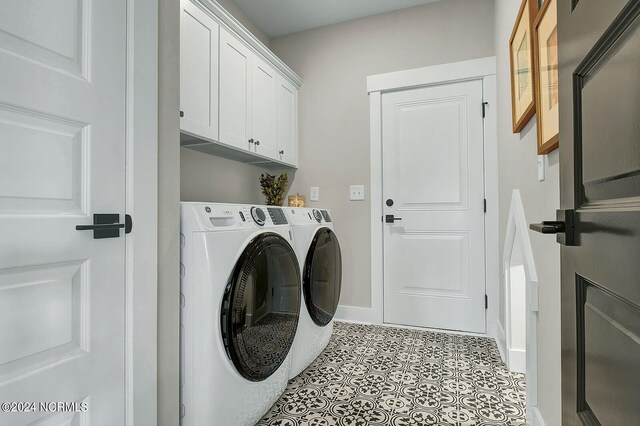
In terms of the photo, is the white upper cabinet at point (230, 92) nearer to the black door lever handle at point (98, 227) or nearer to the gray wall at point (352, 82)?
the gray wall at point (352, 82)

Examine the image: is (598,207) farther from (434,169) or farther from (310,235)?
(434,169)

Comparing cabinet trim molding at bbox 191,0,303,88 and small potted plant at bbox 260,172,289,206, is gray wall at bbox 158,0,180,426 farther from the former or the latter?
small potted plant at bbox 260,172,289,206

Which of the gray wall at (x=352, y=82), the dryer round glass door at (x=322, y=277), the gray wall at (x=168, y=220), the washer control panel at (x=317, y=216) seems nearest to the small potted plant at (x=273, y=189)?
the gray wall at (x=352, y=82)

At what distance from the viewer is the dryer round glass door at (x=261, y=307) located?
1274 mm

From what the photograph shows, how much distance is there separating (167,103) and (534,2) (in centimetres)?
151

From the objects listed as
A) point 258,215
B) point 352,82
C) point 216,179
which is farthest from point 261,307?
point 352,82

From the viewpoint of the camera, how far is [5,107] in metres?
0.79

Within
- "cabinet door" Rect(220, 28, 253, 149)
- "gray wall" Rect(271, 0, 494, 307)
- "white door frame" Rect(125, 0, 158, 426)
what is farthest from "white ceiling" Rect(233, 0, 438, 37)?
"white door frame" Rect(125, 0, 158, 426)

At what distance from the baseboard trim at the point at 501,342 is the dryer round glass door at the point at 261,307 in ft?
4.47

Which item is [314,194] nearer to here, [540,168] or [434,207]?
[434,207]

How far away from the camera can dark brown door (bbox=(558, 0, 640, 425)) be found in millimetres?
422

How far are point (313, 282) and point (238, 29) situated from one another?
1.72 meters

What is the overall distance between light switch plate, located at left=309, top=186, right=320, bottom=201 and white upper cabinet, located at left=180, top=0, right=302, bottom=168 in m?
0.32

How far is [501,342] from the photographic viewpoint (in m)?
2.23
